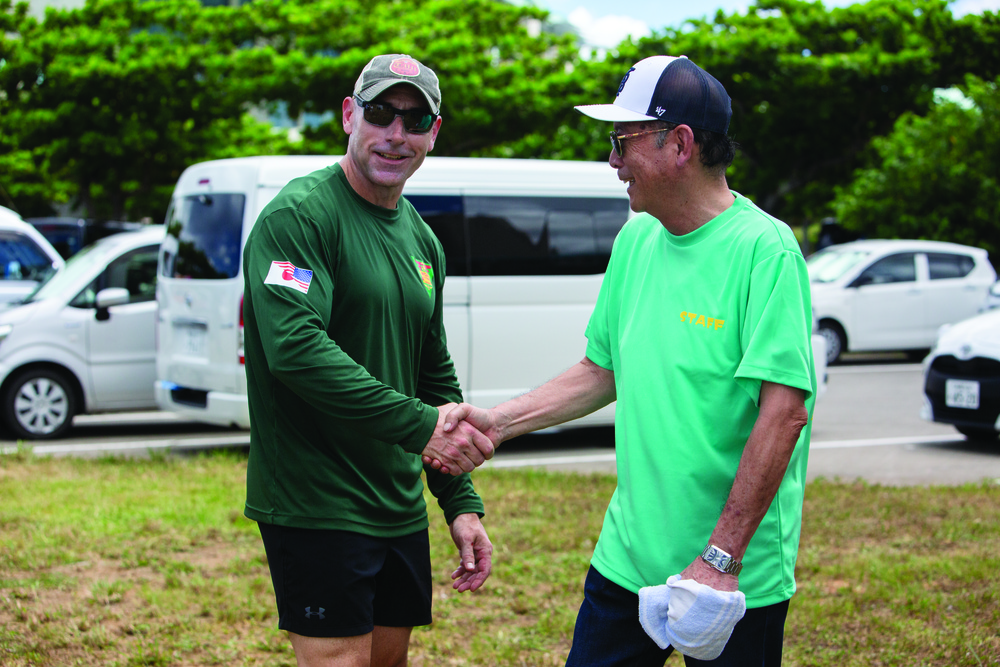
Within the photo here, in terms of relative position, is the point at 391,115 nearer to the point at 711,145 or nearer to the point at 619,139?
the point at 619,139

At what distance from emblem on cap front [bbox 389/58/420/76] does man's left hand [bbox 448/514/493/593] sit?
1.27m

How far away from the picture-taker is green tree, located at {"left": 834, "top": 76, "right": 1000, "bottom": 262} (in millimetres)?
18875

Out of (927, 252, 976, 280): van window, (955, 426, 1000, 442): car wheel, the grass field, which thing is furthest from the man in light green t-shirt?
(927, 252, 976, 280): van window

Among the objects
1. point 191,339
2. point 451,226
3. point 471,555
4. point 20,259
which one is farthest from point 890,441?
point 20,259

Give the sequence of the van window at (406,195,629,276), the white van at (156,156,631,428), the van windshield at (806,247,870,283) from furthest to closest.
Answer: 1. the van windshield at (806,247,870,283)
2. the van window at (406,195,629,276)
3. the white van at (156,156,631,428)

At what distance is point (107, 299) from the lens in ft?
29.3

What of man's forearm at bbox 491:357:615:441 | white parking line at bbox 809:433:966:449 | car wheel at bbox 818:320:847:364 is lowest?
white parking line at bbox 809:433:966:449

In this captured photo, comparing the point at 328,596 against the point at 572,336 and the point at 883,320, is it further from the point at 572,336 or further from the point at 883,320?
the point at 883,320

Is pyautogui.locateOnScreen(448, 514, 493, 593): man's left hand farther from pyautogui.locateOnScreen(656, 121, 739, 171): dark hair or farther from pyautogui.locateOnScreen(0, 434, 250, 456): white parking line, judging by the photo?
pyautogui.locateOnScreen(0, 434, 250, 456): white parking line

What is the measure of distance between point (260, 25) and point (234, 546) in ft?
64.9

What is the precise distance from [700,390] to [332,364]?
84cm

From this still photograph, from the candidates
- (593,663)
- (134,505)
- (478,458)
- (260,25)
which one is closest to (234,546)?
(134,505)

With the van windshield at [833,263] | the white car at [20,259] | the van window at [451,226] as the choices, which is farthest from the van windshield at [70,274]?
the van windshield at [833,263]

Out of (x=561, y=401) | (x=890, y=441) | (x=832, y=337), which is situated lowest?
(x=890, y=441)
